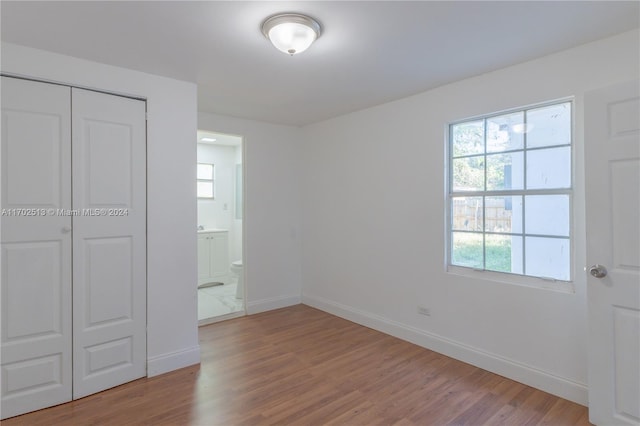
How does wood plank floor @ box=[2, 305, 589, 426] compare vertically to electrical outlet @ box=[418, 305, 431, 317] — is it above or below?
below

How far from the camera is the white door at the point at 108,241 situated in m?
2.46

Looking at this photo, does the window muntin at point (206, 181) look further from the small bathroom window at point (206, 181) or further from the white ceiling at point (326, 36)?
the white ceiling at point (326, 36)

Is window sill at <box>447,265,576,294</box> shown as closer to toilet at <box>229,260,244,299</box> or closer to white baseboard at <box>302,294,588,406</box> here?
white baseboard at <box>302,294,588,406</box>

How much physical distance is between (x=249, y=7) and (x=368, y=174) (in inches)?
92.3

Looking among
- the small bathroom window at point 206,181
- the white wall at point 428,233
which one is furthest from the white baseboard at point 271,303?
the small bathroom window at point 206,181

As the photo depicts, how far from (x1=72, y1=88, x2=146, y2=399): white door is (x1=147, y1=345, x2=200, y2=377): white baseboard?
0.22 feet

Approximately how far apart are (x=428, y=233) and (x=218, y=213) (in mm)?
4110

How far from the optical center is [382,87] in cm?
312

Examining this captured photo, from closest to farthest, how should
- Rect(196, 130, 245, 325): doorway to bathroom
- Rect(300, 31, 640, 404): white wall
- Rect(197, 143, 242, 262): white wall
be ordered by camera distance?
Rect(300, 31, 640, 404): white wall, Rect(196, 130, 245, 325): doorway to bathroom, Rect(197, 143, 242, 262): white wall

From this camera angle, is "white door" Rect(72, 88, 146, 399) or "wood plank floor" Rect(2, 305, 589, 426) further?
"white door" Rect(72, 88, 146, 399)

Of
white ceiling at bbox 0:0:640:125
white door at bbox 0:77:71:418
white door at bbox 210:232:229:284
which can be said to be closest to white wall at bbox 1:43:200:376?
white ceiling at bbox 0:0:640:125

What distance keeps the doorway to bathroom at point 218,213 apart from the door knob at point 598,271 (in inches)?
172

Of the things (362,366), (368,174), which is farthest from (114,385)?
(368,174)

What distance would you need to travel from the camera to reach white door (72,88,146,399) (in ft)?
8.07
